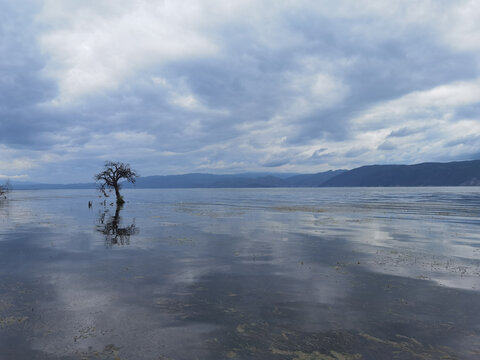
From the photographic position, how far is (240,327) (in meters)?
10.1

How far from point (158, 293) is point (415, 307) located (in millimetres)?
10255

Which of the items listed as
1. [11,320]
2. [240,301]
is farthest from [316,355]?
[11,320]

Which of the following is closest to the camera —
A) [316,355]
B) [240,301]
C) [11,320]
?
[316,355]

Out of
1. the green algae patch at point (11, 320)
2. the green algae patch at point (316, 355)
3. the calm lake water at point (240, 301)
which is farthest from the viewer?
the green algae patch at point (11, 320)

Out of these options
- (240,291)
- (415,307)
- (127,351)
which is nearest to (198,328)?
(127,351)

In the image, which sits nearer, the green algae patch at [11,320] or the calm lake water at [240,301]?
the calm lake water at [240,301]

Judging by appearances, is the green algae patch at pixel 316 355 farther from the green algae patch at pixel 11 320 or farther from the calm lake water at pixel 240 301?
the green algae patch at pixel 11 320

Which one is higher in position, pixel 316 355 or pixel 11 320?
pixel 11 320

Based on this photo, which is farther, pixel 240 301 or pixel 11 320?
pixel 240 301

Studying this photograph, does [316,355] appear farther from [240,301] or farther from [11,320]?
[11,320]

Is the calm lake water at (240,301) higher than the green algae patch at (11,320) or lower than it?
lower

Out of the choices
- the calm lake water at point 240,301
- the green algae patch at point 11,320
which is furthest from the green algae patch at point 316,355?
the green algae patch at point 11,320

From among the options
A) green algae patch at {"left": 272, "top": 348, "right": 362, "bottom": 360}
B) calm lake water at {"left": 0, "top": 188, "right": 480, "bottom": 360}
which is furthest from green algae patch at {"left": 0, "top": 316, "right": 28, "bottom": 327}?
green algae patch at {"left": 272, "top": 348, "right": 362, "bottom": 360}

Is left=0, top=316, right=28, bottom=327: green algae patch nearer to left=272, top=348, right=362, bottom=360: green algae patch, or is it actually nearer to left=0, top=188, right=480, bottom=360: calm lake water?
left=0, top=188, right=480, bottom=360: calm lake water
